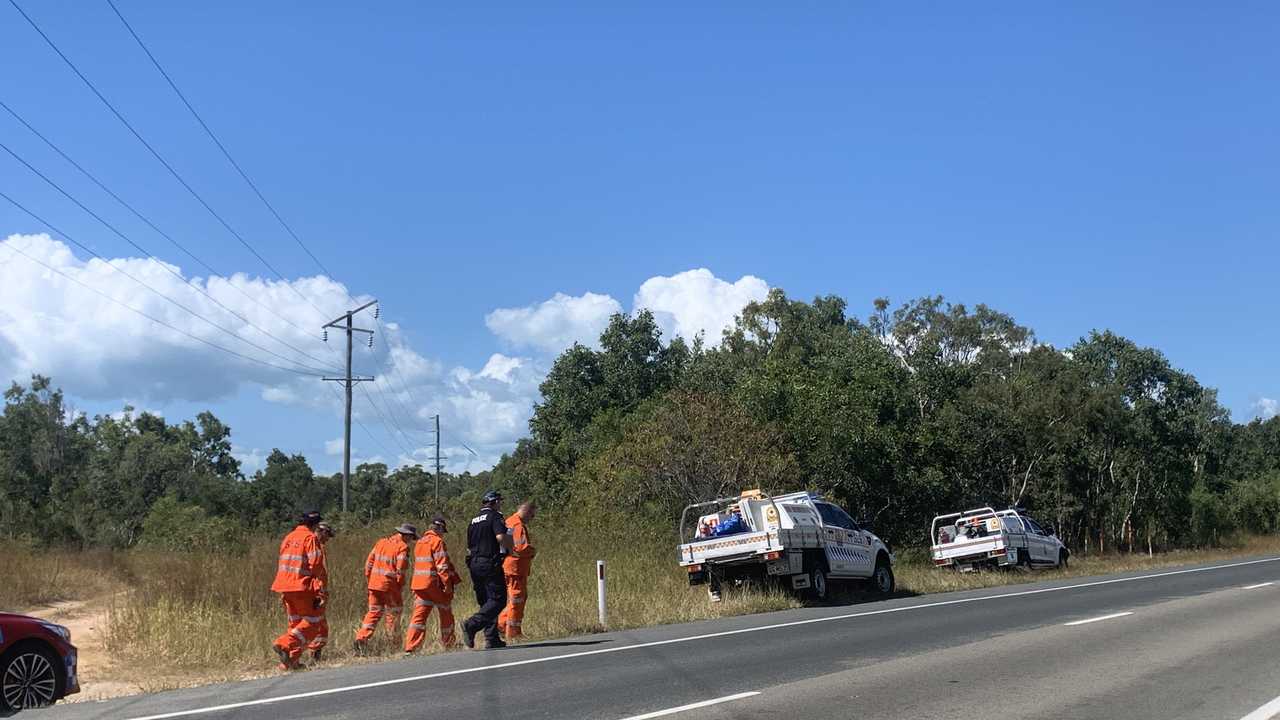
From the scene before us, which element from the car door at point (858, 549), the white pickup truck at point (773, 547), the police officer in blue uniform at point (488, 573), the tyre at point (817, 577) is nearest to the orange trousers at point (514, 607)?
the police officer in blue uniform at point (488, 573)

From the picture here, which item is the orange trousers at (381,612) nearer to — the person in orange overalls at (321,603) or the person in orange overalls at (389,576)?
the person in orange overalls at (389,576)

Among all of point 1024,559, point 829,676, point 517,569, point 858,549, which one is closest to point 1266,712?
point 829,676

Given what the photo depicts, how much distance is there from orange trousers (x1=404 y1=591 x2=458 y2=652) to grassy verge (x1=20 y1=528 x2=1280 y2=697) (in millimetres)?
233

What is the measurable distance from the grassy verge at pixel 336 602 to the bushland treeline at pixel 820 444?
3.41 meters

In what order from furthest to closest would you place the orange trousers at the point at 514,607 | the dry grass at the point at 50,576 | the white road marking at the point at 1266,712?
the dry grass at the point at 50,576 < the orange trousers at the point at 514,607 < the white road marking at the point at 1266,712

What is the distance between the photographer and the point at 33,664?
30.6 feet

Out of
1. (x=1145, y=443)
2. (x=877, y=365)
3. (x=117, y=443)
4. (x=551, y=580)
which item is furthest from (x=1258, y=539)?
(x=117, y=443)

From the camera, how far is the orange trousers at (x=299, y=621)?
10992 mm

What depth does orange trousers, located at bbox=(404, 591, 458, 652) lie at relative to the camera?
1216 cm

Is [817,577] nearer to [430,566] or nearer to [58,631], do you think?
[430,566]

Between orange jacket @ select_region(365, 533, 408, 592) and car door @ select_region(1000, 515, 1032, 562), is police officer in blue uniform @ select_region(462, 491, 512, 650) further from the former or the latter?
car door @ select_region(1000, 515, 1032, 562)

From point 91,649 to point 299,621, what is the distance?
6.52 metres

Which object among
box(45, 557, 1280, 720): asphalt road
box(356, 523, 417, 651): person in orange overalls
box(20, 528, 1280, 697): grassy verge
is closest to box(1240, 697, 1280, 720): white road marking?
box(45, 557, 1280, 720): asphalt road

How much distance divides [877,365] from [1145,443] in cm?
2178
